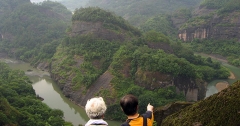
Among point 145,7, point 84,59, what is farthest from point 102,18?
point 145,7

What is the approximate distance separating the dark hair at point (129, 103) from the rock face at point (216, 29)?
69.2m

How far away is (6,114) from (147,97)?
16341 mm

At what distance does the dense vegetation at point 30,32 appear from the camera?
6700 cm

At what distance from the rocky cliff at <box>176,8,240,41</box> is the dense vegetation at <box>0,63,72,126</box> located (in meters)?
51.6

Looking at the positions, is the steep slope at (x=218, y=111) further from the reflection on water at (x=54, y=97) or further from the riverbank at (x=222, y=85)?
the riverbank at (x=222, y=85)

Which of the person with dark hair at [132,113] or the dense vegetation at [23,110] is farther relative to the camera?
the dense vegetation at [23,110]

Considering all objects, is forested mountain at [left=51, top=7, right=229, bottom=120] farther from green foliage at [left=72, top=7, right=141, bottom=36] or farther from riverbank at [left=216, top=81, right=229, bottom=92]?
riverbank at [left=216, top=81, right=229, bottom=92]

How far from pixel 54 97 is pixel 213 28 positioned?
4845 centimetres

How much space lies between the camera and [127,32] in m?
53.2

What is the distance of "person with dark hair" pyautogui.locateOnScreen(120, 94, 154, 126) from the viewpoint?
5.36 meters

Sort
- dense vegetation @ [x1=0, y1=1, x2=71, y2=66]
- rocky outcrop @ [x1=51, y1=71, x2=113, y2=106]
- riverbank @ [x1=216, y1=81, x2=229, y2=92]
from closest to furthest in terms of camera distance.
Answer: rocky outcrop @ [x1=51, y1=71, x2=113, y2=106]
riverbank @ [x1=216, y1=81, x2=229, y2=92]
dense vegetation @ [x1=0, y1=1, x2=71, y2=66]

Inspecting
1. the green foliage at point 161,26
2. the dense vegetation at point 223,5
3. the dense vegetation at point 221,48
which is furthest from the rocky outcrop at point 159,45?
the green foliage at point 161,26

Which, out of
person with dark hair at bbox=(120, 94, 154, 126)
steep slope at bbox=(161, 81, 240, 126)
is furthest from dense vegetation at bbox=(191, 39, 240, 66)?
person with dark hair at bbox=(120, 94, 154, 126)

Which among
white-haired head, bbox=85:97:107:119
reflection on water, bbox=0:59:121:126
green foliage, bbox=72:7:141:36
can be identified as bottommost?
reflection on water, bbox=0:59:121:126
